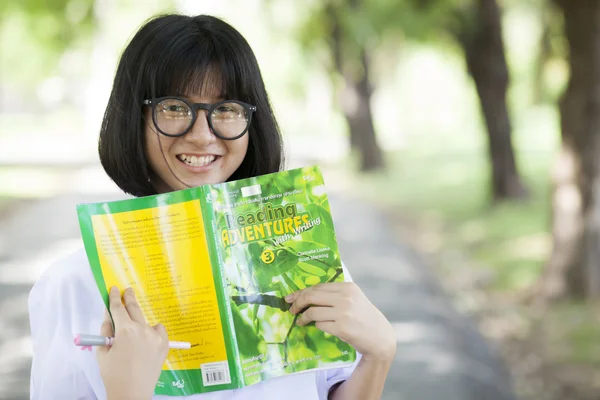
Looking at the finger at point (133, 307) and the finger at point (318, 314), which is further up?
the finger at point (133, 307)

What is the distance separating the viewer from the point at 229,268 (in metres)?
1.57

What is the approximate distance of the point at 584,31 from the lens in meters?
6.75

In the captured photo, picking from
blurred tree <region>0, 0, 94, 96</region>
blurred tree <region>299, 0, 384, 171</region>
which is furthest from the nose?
blurred tree <region>299, 0, 384, 171</region>

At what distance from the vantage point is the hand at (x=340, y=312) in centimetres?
158

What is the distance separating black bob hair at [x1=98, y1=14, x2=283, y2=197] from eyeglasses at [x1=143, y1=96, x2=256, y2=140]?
0.03m

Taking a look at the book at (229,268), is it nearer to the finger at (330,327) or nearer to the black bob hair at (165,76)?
the finger at (330,327)

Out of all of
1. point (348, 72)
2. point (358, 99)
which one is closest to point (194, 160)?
point (348, 72)

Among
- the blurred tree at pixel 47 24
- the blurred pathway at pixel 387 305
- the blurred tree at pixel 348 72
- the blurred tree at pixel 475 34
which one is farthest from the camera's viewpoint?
the blurred tree at pixel 348 72

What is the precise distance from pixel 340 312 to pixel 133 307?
0.38 meters

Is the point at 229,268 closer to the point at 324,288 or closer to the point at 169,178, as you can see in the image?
the point at 324,288

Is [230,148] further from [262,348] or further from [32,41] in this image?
[32,41]

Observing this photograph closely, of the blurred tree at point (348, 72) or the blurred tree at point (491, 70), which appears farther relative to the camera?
the blurred tree at point (348, 72)

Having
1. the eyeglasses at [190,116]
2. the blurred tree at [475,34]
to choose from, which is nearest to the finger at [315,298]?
the eyeglasses at [190,116]

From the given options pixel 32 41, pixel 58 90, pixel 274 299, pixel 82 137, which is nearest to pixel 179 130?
pixel 274 299
